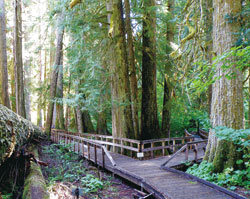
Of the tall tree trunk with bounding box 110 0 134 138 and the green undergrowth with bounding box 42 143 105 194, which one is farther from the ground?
the tall tree trunk with bounding box 110 0 134 138

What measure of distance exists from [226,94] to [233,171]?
2.16 meters

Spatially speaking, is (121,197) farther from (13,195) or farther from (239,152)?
(239,152)

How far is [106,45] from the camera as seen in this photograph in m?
11.4

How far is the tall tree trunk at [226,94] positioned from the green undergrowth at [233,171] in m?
0.21

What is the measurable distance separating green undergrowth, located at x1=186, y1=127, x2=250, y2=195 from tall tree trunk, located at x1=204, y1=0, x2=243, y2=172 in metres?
0.21

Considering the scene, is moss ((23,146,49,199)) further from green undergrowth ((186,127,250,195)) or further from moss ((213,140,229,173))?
moss ((213,140,229,173))

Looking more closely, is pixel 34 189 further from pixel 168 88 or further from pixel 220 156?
pixel 168 88

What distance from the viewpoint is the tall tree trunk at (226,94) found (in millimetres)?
6547

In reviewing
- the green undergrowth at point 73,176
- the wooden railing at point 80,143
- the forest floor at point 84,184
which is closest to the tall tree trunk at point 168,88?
the wooden railing at point 80,143

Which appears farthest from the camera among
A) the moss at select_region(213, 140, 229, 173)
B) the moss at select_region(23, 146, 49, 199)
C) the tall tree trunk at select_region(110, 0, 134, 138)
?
the tall tree trunk at select_region(110, 0, 134, 138)

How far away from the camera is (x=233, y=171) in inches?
244

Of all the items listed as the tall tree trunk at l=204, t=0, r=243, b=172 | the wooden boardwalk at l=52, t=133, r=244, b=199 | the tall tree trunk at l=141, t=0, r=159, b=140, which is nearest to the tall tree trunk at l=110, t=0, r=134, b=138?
the tall tree trunk at l=141, t=0, r=159, b=140

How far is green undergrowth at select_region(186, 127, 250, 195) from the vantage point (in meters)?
5.25

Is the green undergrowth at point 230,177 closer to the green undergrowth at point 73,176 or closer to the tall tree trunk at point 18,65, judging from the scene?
the green undergrowth at point 73,176
